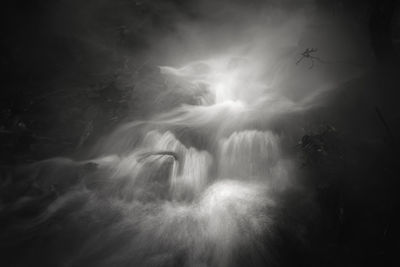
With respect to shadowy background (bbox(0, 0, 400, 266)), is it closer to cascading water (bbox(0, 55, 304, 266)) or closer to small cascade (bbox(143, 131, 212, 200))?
cascading water (bbox(0, 55, 304, 266))

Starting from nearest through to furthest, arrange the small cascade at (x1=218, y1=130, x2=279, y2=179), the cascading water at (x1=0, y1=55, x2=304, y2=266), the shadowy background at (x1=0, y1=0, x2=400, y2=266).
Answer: the shadowy background at (x1=0, y1=0, x2=400, y2=266)
the cascading water at (x1=0, y1=55, x2=304, y2=266)
the small cascade at (x1=218, y1=130, x2=279, y2=179)

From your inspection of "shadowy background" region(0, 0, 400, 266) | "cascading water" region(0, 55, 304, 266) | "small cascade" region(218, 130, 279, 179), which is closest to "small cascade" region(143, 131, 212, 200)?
"cascading water" region(0, 55, 304, 266)

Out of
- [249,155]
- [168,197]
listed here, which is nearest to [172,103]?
[249,155]

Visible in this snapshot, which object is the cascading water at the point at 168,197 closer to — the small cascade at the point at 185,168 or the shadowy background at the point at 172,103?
the small cascade at the point at 185,168

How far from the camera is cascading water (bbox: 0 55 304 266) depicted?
205 inches

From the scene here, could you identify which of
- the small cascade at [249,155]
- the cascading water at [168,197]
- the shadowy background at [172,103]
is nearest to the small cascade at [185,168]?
the cascading water at [168,197]

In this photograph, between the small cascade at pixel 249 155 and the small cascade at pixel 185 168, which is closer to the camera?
the small cascade at pixel 185 168

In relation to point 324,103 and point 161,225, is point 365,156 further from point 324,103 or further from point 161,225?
point 161,225

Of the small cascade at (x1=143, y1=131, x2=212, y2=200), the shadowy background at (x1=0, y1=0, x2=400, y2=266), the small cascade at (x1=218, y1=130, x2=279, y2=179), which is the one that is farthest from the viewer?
the small cascade at (x1=218, y1=130, x2=279, y2=179)

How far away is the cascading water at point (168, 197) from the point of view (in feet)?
17.0

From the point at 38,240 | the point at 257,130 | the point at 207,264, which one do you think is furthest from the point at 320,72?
the point at 38,240

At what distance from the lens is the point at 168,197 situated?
710 cm

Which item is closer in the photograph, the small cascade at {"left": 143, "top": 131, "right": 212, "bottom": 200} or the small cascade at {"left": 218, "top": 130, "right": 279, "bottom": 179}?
the small cascade at {"left": 143, "top": 131, "right": 212, "bottom": 200}

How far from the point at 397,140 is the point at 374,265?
3517mm
